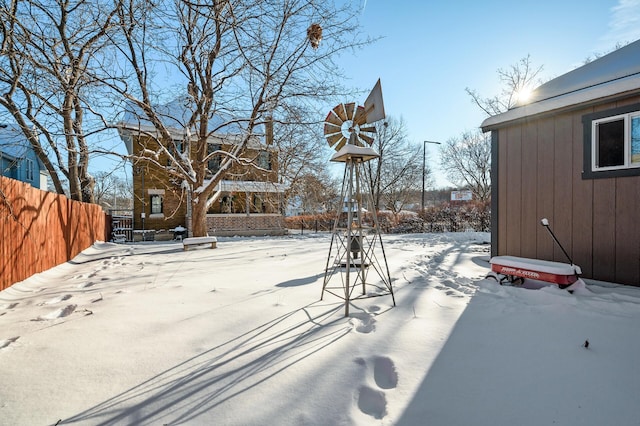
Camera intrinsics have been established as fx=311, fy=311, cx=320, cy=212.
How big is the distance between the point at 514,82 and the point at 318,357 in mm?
20892

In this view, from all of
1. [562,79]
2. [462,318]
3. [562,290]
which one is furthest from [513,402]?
[562,79]

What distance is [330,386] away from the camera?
2100 mm

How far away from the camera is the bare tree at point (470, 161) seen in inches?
1139

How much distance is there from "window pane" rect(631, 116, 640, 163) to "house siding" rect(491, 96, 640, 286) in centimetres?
26

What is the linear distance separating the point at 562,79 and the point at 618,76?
1.04 m

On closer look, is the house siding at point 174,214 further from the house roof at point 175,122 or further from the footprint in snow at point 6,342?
the footprint in snow at point 6,342

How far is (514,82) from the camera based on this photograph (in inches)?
703

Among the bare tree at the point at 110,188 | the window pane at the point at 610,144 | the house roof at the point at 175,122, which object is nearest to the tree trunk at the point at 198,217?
the house roof at the point at 175,122

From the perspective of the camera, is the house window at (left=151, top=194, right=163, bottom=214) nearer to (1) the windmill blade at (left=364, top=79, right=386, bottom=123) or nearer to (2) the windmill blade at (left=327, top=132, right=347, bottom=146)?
(2) the windmill blade at (left=327, top=132, right=347, bottom=146)

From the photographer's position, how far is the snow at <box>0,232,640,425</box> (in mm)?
1862

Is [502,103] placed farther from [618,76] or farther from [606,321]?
[606,321]

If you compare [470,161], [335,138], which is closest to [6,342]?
[335,138]

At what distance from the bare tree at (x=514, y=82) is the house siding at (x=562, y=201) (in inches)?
549

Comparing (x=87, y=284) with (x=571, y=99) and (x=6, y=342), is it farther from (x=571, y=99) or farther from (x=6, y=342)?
(x=571, y=99)
